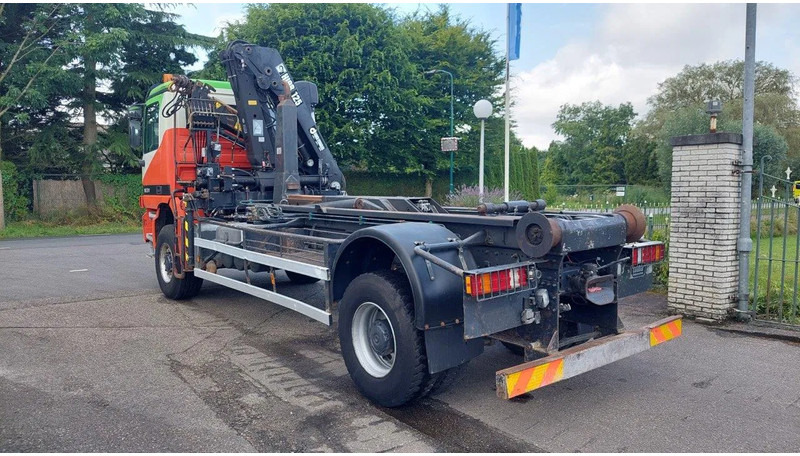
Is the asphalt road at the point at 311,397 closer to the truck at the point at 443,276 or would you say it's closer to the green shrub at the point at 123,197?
the truck at the point at 443,276

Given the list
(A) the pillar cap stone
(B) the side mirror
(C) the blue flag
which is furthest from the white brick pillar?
(B) the side mirror

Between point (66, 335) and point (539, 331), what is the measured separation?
16.8ft

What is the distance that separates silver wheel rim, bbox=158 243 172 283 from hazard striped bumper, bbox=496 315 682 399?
6.17 metres

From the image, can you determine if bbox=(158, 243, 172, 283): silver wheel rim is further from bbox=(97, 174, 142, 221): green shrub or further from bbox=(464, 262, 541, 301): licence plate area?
bbox=(97, 174, 142, 221): green shrub

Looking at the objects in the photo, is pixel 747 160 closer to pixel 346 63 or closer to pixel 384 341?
pixel 384 341

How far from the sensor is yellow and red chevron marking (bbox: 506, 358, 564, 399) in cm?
374

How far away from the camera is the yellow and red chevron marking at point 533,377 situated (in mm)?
3736

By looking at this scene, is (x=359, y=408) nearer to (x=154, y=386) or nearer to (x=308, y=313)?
(x=308, y=313)

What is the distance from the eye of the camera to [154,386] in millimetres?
4926

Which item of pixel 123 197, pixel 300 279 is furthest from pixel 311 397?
pixel 123 197

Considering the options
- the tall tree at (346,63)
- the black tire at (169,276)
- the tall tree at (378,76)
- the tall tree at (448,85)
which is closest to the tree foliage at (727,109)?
the tall tree at (448,85)

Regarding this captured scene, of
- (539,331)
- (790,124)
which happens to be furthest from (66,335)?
(790,124)

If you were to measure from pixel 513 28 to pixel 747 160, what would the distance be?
6.90 m

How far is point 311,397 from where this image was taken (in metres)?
4.68
